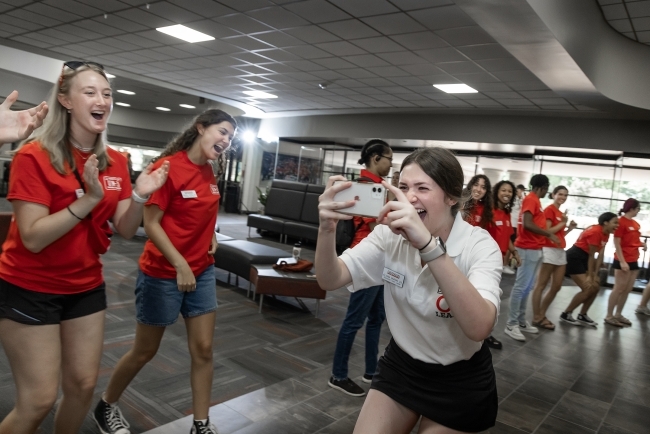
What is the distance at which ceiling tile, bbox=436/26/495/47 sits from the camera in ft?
17.7

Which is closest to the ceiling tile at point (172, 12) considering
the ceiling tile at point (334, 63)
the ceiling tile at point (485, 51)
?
the ceiling tile at point (334, 63)

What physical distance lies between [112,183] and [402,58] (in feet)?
19.3

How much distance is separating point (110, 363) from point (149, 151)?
18.4 metres

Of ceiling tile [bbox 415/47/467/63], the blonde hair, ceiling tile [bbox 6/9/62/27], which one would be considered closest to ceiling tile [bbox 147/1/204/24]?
ceiling tile [bbox 6/9/62/27]

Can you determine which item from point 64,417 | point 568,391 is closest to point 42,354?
point 64,417

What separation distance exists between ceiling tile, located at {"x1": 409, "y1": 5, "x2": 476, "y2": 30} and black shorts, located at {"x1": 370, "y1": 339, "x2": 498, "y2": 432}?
4.45 metres

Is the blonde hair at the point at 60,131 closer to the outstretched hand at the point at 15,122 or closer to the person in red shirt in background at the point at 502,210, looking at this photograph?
the outstretched hand at the point at 15,122

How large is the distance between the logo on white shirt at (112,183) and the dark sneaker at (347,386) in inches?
78.3

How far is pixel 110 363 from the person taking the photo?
308 cm

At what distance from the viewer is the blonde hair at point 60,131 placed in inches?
61.8

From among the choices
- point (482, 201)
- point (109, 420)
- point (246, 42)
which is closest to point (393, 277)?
point (109, 420)

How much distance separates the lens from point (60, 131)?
164 centimetres

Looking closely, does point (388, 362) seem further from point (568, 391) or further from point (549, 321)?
point (549, 321)

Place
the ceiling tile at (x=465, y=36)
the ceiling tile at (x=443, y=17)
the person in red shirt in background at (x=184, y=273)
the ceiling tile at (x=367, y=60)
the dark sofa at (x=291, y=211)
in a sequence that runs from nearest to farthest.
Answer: the person in red shirt in background at (x=184, y=273) → the ceiling tile at (x=443, y=17) → the ceiling tile at (x=465, y=36) → the ceiling tile at (x=367, y=60) → the dark sofa at (x=291, y=211)
